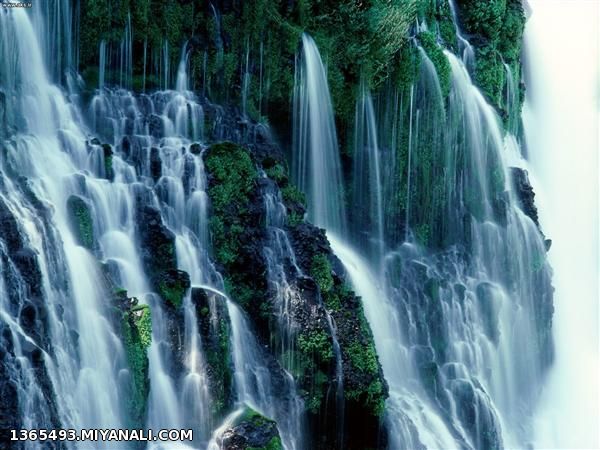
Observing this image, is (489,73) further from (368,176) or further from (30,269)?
(30,269)

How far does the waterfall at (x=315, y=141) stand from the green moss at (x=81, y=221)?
6674 mm

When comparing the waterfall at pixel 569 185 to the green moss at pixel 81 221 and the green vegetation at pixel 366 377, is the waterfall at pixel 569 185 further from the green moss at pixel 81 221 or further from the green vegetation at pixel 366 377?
the green moss at pixel 81 221

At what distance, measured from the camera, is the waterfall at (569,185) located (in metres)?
27.1

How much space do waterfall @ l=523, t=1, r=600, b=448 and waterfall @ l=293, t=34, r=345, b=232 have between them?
8.64 meters

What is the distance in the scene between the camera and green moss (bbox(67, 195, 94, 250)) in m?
15.4

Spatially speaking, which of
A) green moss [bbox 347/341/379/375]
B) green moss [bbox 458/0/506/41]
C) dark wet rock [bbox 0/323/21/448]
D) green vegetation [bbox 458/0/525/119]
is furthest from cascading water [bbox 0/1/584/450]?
green vegetation [bbox 458/0/525/119]

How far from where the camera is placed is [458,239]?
2467 cm

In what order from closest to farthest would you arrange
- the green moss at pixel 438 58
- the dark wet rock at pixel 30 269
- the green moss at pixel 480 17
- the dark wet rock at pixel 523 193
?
1. the dark wet rock at pixel 30 269
2. the green moss at pixel 438 58
3. the dark wet rock at pixel 523 193
4. the green moss at pixel 480 17

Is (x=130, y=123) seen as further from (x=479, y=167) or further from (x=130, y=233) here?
(x=479, y=167)

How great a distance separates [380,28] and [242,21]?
134 inches

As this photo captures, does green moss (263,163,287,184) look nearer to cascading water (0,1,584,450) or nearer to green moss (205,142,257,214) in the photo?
cascading water (0,1,584,450)

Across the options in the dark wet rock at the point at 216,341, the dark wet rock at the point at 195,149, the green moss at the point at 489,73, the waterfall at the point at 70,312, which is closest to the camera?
the waterfall at the point at 70,312

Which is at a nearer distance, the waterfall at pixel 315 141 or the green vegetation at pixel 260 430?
the green vegetation at pixel 260 430

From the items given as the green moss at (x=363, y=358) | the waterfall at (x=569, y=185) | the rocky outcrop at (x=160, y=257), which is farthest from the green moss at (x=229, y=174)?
the waterfall at (x=569, y=185)
